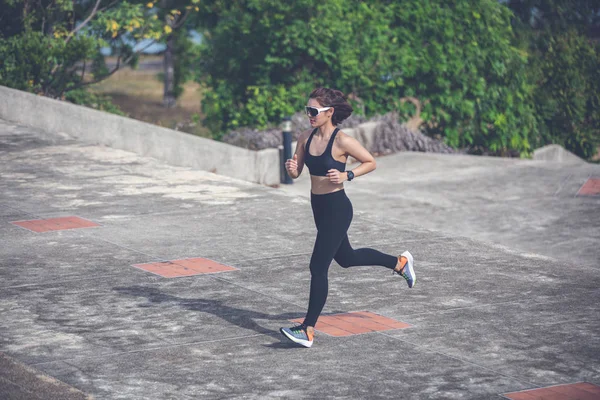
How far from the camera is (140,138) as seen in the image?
17.1m

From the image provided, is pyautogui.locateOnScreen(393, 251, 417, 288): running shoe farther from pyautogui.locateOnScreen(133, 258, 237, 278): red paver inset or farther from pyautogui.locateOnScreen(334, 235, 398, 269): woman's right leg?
pyautogui.locateOnScreen(133, 258, 237, 278): red paver inset

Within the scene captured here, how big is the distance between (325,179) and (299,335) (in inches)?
46.6

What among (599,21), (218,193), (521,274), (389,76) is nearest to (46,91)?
(389,76)

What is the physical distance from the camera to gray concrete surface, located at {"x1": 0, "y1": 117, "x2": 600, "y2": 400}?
Result: 23.9 feet

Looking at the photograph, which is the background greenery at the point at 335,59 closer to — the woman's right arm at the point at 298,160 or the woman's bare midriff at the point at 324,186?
the woman's right arm at the point at 298,160

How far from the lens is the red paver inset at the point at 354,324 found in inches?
333

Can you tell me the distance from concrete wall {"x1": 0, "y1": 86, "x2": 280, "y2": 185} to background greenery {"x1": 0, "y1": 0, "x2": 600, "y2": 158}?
183cm

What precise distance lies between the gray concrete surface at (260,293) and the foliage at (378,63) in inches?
184

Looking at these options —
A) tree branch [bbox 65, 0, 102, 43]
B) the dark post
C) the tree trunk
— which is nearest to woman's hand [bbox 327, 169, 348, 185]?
the dark post

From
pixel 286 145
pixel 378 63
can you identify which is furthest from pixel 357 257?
pixel 378 63

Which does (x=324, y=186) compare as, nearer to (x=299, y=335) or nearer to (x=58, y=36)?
(x=299, y=335)

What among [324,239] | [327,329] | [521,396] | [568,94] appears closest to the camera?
[521,396]

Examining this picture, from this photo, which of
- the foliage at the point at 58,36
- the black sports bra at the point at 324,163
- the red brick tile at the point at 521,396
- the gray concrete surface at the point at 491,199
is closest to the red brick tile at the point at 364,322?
the black sports bra at the point at 324,163

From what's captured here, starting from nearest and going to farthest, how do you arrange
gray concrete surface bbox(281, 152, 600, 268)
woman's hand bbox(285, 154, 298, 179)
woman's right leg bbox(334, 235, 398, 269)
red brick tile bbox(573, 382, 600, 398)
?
red brick tile bbox(573, 382, 600, 398) → woman's hand bbox(285, 154, 298, 179) → woman's right leg bbox(334, 235, 398, 269) → gray concrete surface bbox(281, 152, 600, 268)
